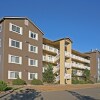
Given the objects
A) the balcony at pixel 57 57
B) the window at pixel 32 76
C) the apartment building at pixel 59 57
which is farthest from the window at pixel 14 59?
the balcony at pixel 57 57

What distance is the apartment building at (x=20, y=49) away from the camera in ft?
126

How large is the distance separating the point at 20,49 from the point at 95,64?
40.8 m

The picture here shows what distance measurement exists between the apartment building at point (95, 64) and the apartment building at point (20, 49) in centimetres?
3394

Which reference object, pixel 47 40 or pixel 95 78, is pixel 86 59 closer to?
pixel 95 78

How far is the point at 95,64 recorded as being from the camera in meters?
76.4

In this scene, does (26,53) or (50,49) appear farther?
(50,49)

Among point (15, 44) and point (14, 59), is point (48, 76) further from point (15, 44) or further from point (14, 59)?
point (15, 44)

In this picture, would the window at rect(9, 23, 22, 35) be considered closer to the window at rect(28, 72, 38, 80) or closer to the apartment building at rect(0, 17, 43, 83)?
the apartment building at rect(0, 17, 43, 83)

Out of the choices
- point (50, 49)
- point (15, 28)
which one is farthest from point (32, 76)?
point (50, 49)

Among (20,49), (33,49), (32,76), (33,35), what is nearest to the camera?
(20,49)

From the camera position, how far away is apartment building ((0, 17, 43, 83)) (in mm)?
38312

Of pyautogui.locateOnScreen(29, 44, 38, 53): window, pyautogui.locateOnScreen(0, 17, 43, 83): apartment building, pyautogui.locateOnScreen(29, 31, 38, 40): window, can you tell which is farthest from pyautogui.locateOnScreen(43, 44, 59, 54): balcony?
pyautogui.locateOnScreen(29, 31, 38, 40): window

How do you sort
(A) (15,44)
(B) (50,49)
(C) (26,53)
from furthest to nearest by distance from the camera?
1. (B) (50,49)
2. (C) (26,53)
3. (A) (15,44)

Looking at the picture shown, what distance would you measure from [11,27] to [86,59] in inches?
1606
